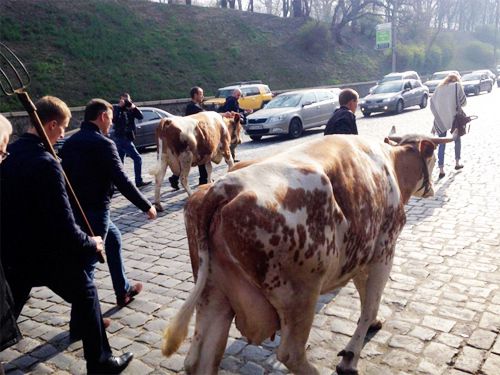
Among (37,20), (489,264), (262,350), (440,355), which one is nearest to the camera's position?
(440,355)

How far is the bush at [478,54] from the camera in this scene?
6488 cm

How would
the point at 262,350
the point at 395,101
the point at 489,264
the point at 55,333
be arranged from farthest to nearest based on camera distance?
1. the point at 395,101
2. the point at 489,264
3. the point at 55,333
4. the point at 262,350

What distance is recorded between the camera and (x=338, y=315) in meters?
4.49

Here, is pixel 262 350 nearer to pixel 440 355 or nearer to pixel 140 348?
pixel 140 348

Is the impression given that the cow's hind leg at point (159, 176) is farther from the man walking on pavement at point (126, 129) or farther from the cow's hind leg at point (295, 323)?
the cow's hind leg at point (295, 323)

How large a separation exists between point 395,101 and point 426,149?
20.6 metres

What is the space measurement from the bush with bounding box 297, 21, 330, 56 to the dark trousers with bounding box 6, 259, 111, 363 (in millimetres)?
42251

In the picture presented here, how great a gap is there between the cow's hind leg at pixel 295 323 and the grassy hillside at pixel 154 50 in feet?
72.5

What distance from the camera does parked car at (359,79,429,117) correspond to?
77.6ft

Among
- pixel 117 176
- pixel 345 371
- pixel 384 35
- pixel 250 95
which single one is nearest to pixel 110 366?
pixel 117 176

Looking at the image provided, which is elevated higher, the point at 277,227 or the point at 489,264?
the point at 277,227

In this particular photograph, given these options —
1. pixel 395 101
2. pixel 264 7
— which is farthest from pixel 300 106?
pixel 264 7

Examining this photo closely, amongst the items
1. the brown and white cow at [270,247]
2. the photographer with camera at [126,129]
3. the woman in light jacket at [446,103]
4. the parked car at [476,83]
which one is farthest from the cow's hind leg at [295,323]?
the parked car at [476,83]

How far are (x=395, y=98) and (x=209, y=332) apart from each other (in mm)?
23131
